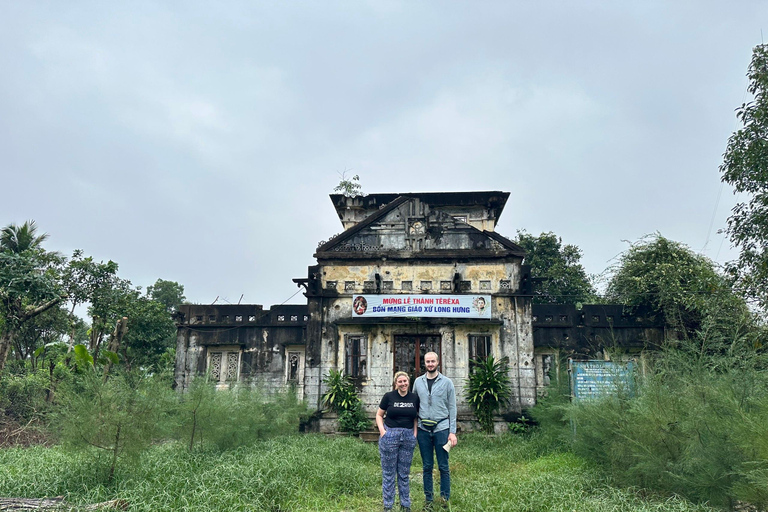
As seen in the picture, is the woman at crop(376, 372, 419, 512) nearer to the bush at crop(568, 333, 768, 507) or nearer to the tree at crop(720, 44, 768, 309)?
the bush at crop(568, 333, 768, 507)

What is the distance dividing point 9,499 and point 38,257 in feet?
39.2

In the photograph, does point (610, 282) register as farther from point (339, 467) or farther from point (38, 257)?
point (38, 257)

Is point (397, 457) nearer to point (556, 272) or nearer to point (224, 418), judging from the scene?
point (224, 418)

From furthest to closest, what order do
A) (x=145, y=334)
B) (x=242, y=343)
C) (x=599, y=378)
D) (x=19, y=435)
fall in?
(x=145, y=334)
(x=242, y=343)
(x=19, y=435)
(x=599, y=378)

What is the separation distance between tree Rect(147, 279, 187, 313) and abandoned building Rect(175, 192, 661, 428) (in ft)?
81.2

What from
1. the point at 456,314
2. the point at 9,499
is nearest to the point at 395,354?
the point at 456,314

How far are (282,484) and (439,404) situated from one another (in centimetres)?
239

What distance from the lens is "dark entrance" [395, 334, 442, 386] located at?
587 inches

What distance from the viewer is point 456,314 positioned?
14.8 m

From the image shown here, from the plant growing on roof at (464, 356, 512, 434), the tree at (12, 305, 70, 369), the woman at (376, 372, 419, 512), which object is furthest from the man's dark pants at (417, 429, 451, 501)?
the tree at (12, 305, 70, 369)

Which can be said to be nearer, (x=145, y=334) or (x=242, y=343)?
(x=242, y=343)

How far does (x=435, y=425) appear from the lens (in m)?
6.25

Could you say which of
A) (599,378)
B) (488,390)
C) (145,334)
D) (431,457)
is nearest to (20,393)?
(145,334)

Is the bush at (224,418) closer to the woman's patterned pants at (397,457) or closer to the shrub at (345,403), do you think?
the shrub at (345,403)
